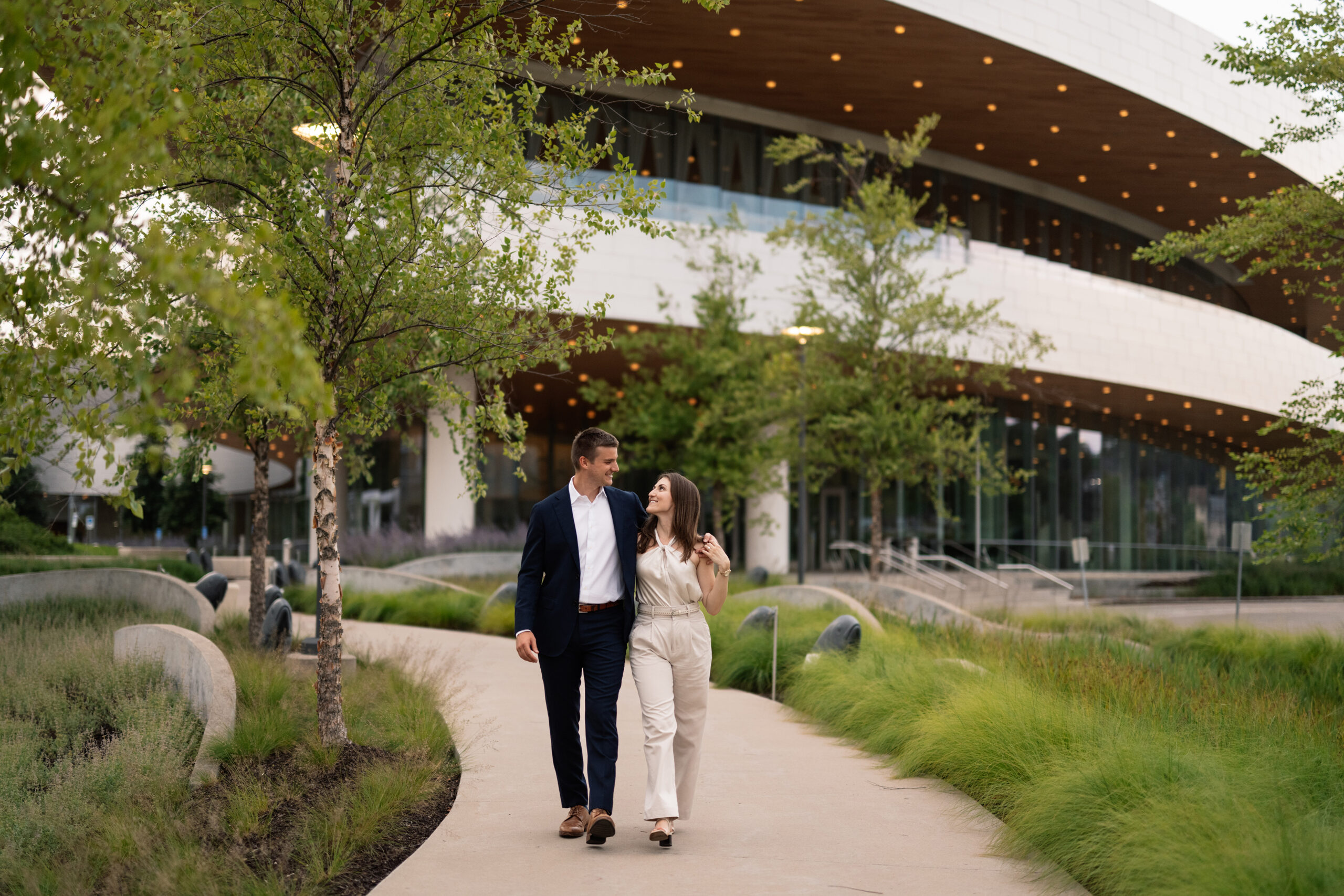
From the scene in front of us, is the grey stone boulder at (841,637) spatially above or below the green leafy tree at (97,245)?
below

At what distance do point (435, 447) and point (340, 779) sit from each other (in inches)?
810

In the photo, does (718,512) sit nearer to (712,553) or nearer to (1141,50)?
(1141,50)

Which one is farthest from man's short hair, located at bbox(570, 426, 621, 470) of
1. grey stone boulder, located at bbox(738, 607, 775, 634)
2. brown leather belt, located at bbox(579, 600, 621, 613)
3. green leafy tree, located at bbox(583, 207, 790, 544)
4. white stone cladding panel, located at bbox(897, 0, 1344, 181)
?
white stone cladding panel, located at bbox(897, 0, 1344, 181)

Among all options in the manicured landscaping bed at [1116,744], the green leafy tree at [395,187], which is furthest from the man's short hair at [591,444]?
the manicured landscaping bed at [1116,744]

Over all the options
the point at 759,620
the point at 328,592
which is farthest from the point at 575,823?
the point at 759,620

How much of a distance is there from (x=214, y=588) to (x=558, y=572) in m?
11.3

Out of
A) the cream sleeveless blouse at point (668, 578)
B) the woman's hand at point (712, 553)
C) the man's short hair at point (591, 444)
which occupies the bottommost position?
the cream sleeveless blouse at point (668, 578)

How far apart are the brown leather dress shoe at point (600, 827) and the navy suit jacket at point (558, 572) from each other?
0.83 metres

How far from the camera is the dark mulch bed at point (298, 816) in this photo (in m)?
4.82

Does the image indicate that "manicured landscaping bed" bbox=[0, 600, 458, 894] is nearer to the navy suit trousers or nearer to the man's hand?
the navy suit trousers

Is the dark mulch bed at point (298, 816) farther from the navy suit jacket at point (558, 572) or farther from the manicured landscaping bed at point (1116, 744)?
the manicured landscaping bed at point (1116, 744)

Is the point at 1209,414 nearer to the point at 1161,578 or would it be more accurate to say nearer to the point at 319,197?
the point at 1161,578

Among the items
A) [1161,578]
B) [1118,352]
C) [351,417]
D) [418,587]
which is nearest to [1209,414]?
[1161,578]

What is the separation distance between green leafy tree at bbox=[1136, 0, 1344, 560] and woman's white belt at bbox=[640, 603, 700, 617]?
7873 millimetres
